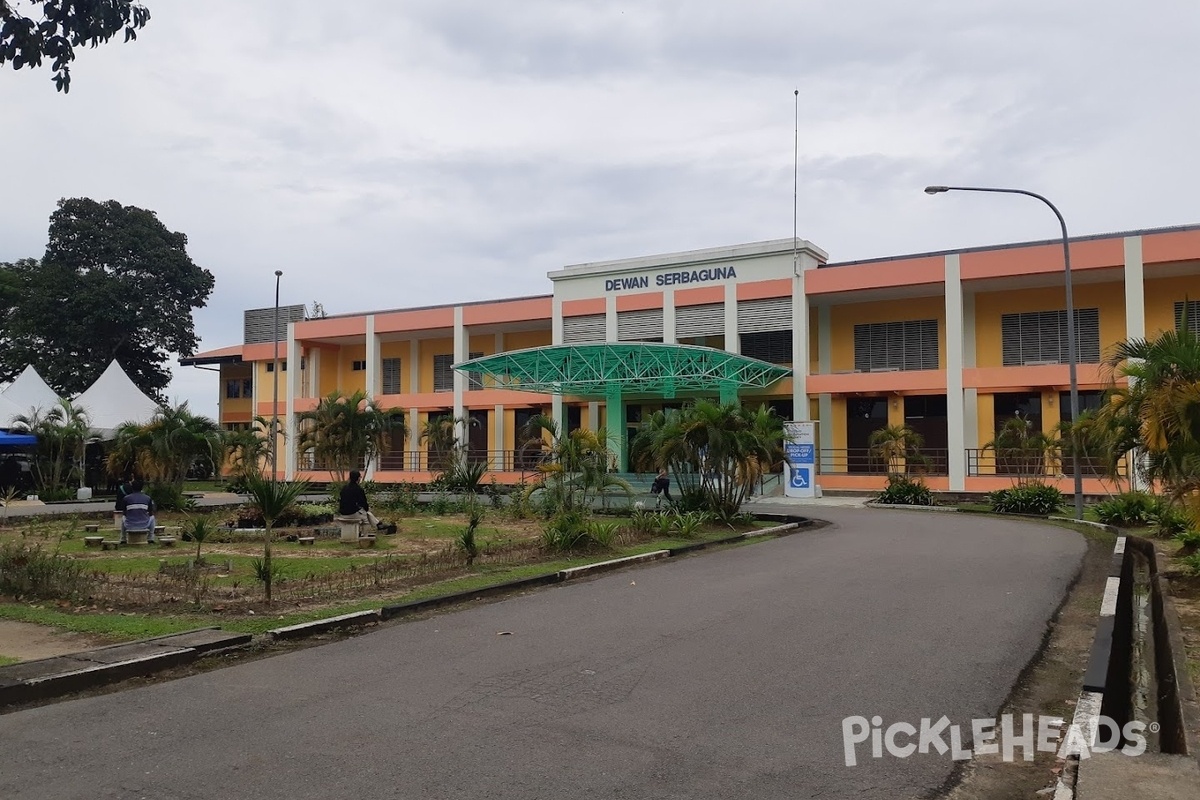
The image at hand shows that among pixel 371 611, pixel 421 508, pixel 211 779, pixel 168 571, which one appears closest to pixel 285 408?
pixel 421 508

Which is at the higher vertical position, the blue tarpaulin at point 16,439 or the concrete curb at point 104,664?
the blue tarpaulin at point 16,439

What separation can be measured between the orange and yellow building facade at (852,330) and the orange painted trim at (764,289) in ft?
0.18

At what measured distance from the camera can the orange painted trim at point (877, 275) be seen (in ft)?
108

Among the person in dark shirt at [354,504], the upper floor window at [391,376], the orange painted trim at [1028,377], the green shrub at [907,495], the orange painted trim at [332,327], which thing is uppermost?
the orange painted trim at [332,327]

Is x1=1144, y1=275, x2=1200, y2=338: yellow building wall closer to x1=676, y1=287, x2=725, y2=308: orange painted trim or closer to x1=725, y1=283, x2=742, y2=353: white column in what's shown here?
x1=725, y1=283, x2=742, y2=353: white column

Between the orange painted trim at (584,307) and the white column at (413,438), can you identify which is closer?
the orange painted trim at (584,307)

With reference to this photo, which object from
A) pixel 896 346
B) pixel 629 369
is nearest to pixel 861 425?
pixel 896 346

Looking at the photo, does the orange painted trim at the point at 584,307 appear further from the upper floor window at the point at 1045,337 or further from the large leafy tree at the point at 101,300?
the large leafy tree at the point at 101,300

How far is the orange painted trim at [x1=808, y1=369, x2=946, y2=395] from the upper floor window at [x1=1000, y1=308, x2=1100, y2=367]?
11.4 ft

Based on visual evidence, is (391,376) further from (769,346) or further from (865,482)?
(865,482)

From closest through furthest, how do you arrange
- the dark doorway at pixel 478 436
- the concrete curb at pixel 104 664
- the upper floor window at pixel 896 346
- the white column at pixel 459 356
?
1. the concrete curb at pixel 104 664
2. the upper floor window at pixel 896 346
3. the white column at pixel 459 356
4. the dark doorway at pixel 478 436

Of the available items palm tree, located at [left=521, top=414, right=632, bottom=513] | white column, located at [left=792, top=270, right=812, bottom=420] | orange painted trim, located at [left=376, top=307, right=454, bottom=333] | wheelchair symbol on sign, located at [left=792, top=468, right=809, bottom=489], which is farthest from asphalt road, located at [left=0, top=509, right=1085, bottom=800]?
orange painted trim, located at [left=376, top=307, right=454, bottom=333]

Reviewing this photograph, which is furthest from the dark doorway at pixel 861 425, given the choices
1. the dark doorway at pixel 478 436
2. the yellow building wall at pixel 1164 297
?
the dark doorway at pixel 478 436

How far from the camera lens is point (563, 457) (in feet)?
67.4
